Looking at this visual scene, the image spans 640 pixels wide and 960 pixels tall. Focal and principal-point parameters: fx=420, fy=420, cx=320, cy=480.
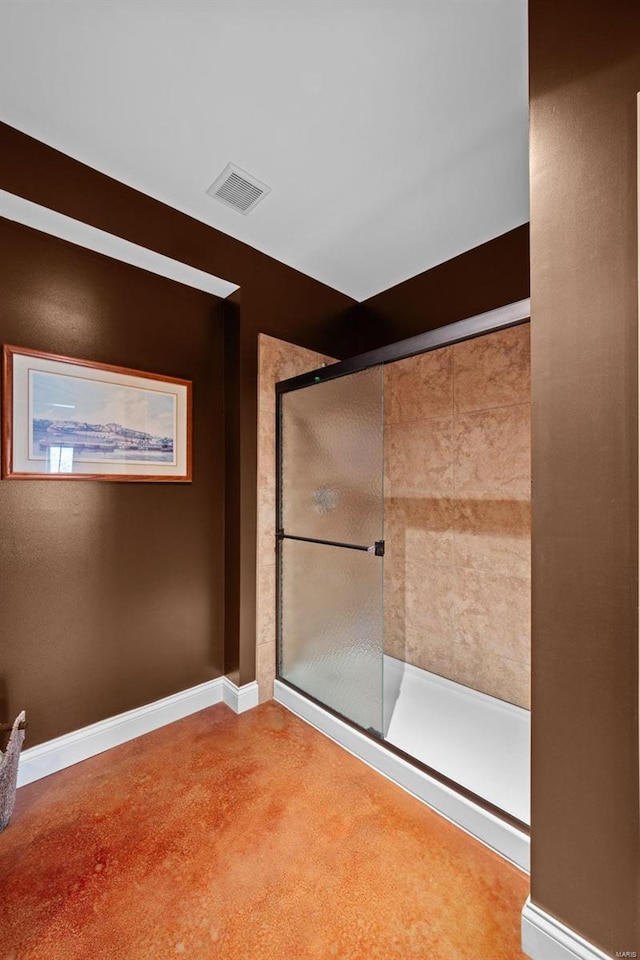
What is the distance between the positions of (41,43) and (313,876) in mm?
2709

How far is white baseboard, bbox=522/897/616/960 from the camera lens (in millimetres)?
1015

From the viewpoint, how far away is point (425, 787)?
1.62 meters

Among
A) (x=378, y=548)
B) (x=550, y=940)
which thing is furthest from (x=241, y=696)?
(x=550, y=940)

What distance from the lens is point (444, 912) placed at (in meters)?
1.21

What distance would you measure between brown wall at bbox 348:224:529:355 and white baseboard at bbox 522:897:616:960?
7.63 feet

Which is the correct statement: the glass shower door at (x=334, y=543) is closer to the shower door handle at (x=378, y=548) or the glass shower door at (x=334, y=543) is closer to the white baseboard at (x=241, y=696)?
the shower door handle at (x=378, y=548)

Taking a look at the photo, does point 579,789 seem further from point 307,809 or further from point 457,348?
point 457,348

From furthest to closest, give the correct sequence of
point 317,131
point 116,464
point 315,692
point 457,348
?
point 457,348
point 315,692
point 116,464
point 317,131

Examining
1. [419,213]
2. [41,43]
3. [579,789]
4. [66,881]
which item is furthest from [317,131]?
[66,881]

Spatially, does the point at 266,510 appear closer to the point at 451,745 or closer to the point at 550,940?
the point at 451,745

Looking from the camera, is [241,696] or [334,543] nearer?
[334,543]

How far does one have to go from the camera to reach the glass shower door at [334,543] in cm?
196

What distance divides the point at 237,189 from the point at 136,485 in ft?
4.72

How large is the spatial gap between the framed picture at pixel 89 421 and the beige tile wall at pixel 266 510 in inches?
15.9
